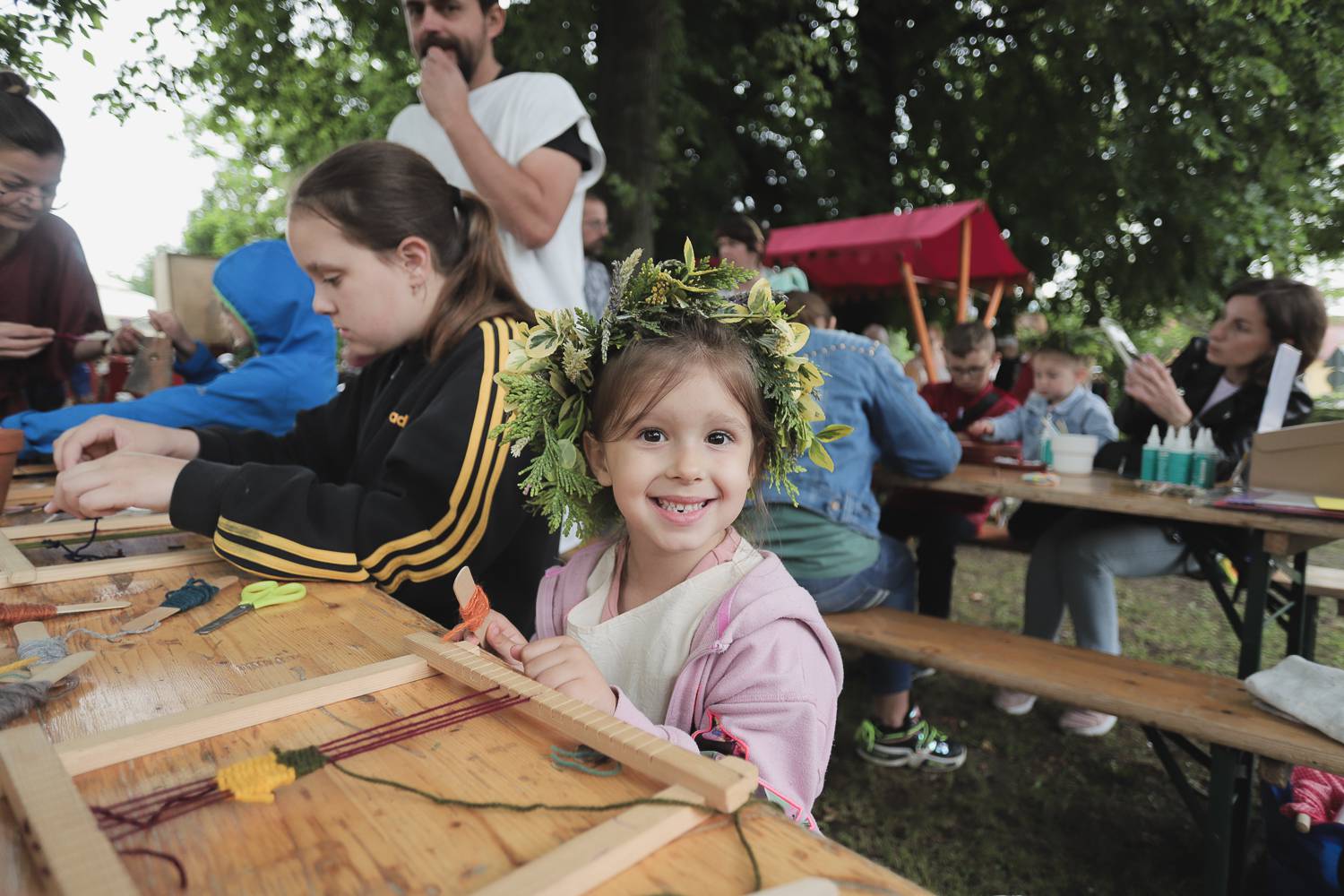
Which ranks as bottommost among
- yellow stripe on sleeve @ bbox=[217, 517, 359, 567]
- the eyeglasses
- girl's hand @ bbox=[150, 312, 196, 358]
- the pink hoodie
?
the pink hoodie

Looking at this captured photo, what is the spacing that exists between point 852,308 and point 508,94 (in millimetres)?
7514

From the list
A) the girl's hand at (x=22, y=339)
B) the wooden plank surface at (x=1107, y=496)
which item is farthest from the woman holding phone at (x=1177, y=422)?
the girl's hand at (x=22, y=339)

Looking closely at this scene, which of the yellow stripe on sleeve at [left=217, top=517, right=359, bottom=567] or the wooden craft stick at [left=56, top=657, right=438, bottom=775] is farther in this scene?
the yellow stripe on sleeve at [left=217, top=517, right=359, bottom=567]

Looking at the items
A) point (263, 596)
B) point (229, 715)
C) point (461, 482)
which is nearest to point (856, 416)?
point (461, 482)

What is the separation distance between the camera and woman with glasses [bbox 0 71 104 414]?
252 cm

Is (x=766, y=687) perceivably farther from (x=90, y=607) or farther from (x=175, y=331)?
(x=175, y=331)

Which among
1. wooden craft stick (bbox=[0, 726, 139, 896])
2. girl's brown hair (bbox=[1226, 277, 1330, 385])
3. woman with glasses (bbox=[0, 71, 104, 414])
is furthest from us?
girl's brown hair (bbox=[1226, 277, 1330, 385])

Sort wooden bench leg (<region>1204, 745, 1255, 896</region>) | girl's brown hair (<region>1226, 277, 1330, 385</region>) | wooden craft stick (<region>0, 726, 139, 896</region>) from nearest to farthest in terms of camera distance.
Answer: wooden craft stick (<region>0, 726, 139, 896</region>), wooden bench leg (<region>1204, 745, 1255, 896</region>), girl's brown hair (<region>1226, 277, 1330, 385</region>)

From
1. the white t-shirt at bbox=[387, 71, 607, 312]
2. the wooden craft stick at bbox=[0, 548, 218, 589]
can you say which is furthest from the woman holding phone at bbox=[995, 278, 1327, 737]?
the wooden craft stick at bbox=[0, 548, 218, 589]

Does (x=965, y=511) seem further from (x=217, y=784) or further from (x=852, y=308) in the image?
(x=852, y=308)

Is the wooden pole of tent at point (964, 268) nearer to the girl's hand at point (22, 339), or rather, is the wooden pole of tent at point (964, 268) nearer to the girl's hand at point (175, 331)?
the girl's hand at point (175, 331)

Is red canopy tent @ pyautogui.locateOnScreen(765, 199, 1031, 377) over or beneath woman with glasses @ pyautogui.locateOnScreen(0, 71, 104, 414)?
over

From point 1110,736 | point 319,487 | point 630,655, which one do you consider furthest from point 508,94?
point 1110,736

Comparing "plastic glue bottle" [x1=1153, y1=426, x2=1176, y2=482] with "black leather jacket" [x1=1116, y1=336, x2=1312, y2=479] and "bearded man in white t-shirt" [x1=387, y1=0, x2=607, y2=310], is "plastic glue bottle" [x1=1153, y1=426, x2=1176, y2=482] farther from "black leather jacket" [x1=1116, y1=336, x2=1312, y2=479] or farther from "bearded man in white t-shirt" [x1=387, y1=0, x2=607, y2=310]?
"bearded man in white t-shirt" [x1=387, y1=0, x2=607, y2=310]
